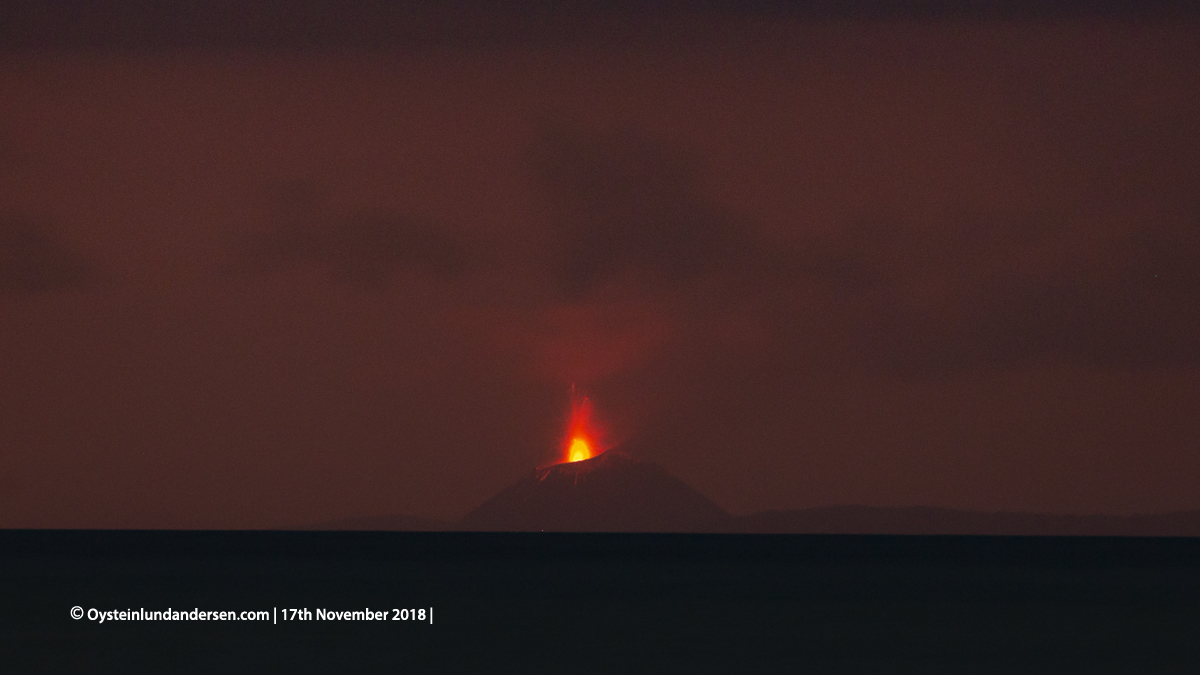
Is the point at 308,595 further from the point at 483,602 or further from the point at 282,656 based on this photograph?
the point at 282,656

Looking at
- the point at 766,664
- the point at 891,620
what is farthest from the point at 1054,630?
the point at 766,664

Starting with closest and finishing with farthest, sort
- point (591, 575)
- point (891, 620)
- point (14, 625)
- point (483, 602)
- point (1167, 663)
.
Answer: point (1167, 663)
point (14, 625)
point (891, 620)
point (483, 602)
point (591, 575)

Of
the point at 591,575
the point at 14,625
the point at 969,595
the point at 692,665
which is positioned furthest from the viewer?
the point at 591,575

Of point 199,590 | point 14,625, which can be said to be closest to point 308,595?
point 199,590

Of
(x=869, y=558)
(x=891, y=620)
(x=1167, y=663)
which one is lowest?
(x=1167, y=663)

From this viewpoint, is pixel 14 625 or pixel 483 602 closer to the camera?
pixel 14 625

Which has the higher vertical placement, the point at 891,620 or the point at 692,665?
the point at 891,620
